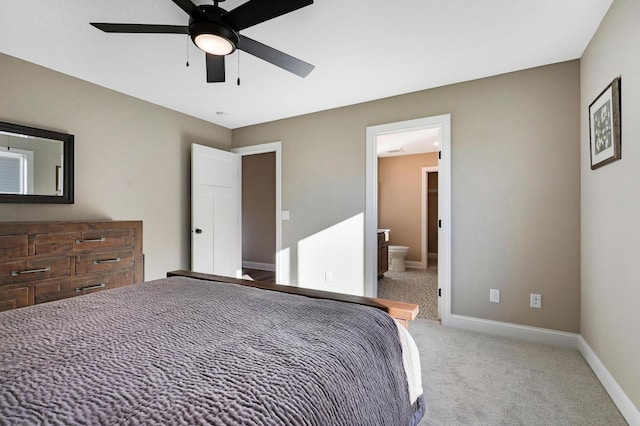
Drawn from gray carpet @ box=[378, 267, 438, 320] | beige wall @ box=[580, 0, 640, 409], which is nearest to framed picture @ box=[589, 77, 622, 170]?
beige wall @ box=[580, 0, 640, 409]

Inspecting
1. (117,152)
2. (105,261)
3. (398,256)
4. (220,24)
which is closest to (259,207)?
(398,256)

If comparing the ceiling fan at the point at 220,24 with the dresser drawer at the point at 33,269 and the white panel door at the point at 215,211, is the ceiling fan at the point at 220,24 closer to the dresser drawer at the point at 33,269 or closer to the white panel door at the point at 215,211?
the dresser drawer at the point at 33,269

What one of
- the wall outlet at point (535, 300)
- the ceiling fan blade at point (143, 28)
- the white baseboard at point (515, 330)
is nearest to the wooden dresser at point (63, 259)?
the ceiling fan blade at point (143, 28)

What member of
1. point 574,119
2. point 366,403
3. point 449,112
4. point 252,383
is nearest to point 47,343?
point 252,383

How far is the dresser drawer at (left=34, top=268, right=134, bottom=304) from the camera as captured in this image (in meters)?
2.22

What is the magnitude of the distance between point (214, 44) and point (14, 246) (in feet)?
6.48

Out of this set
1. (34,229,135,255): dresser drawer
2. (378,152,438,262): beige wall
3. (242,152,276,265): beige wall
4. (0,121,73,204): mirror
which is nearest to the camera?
(34,229,135,255): dresser drawer

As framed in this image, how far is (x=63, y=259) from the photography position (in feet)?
7.63

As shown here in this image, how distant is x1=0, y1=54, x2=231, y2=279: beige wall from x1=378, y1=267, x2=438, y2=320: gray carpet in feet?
9.31

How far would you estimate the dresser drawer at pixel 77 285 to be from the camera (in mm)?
2223

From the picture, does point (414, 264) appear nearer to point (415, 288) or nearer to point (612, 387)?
point (415, 288)

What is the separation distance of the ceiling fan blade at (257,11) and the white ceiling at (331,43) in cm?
41

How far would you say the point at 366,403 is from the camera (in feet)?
2.96

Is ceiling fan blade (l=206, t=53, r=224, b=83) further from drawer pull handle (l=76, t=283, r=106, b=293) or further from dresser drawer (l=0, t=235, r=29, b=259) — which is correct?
drawer pull handle (l=76, t=283, r=106, b=293)
